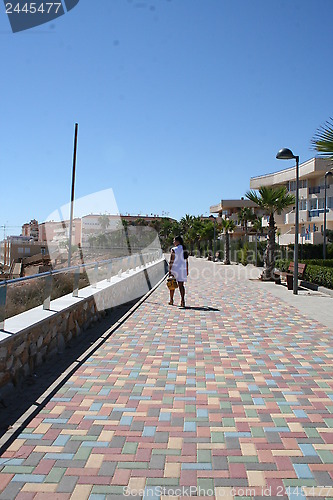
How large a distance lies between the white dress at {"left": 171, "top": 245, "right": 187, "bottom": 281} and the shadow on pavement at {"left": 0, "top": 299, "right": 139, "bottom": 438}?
371 centimetres

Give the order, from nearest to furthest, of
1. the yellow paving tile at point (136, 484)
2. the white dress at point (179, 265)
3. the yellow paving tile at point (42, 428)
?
the yellow paving tile at point (136, 484)
the yellow paving tile at point (42, 428)
the white dress at point (179, 265)

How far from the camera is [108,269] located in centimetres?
1083

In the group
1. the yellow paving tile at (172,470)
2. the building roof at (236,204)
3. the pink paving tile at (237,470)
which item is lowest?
the pink paving tile at (237,470)

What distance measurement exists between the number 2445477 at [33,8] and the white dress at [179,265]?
6.16m

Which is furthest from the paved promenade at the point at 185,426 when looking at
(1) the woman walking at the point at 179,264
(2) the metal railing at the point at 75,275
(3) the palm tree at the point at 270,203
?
(3) the palm tree at the point at 270,203

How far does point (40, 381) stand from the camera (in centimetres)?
518

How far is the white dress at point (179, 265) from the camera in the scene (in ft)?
38.2

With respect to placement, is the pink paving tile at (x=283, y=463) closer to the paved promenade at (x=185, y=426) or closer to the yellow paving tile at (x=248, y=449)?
the paved promenade at (x=185, y=426)

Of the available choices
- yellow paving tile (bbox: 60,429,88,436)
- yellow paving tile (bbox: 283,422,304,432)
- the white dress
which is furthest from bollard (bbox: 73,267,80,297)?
yellow paving tile (bbox: 283,422,304,432)

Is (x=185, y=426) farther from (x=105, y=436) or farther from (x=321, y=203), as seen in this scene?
(x=321, y=203)

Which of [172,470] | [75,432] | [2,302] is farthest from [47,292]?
[172,470]

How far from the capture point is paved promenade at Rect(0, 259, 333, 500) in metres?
3.06

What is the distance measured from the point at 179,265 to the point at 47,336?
6.12 meters

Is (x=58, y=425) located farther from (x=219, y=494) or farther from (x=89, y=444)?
(x=219, y=494)
